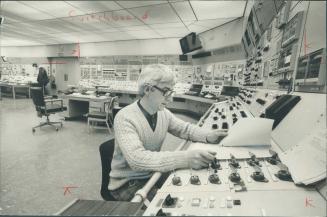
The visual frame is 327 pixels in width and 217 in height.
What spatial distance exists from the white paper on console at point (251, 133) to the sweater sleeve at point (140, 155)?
1.12 feet

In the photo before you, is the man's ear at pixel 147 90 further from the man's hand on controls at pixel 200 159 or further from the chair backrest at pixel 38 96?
the chair backrest at pixel 38 96

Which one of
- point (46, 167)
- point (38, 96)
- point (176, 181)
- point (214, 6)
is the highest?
point (214, 6)

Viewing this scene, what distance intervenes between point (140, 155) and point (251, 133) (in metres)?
0.51

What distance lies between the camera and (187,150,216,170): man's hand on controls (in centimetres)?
87

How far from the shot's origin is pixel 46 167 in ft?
8.67

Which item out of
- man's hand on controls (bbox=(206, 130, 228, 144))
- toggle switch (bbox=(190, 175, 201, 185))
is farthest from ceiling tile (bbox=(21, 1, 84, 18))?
man's hand on controls (bbox=(206, 130, 228, 144))

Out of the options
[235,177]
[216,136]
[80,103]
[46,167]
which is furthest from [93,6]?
[80,103]

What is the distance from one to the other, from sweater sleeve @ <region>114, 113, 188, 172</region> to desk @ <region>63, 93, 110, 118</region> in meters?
3.80

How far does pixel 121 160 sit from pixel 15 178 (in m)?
1.76

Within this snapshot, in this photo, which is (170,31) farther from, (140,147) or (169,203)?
(169,203)

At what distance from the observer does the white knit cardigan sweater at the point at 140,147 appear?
911 mm

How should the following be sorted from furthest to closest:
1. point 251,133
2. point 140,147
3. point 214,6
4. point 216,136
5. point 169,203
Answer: point 216,136 < point 251,133 < point 140,147 < point 214,6 < point 169,203

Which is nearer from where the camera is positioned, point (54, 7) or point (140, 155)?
point (54, 7)

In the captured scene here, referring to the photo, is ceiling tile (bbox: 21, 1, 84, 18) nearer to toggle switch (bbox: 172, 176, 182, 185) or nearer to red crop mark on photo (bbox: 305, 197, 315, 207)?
toggle switch (bbox: 172, 176, 182, 185)
